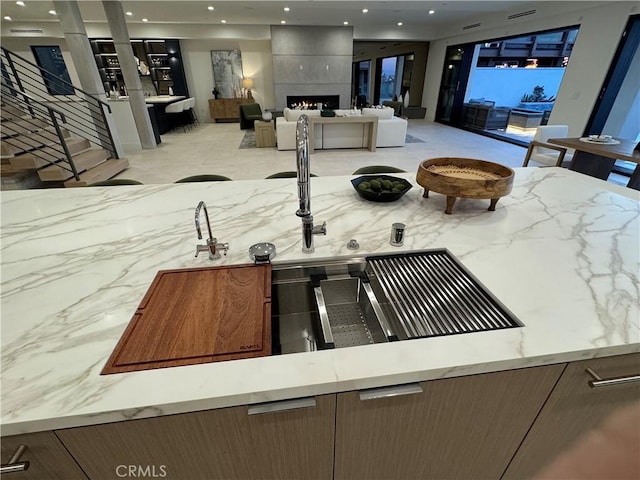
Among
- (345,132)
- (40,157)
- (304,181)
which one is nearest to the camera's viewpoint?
(304,181)

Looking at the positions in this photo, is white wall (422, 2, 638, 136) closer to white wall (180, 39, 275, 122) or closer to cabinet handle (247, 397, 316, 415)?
cabinet handle (247, 397, 316, 415)

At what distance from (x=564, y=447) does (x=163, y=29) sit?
1183 centimetres

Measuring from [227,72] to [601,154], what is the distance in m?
10.2

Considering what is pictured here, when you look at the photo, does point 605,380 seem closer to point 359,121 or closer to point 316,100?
point 359,121

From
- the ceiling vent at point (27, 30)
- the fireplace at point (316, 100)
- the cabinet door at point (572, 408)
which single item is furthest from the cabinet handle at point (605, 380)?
the ceiling vent at point (27, 30)

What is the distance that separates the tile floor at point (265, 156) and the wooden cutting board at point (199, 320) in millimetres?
3905

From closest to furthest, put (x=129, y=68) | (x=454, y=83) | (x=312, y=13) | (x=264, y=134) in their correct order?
1. (x=129, y=68)
2. (x=264, y=134)
3. (x=312, y=13)
4. (x=454, y=83)

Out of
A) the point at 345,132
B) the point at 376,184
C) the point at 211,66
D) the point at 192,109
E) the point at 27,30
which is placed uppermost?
the point at 27,30

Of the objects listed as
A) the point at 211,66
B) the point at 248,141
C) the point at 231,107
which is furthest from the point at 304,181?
the point at 211,66

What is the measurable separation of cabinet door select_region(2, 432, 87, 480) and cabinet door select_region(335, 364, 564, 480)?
0.59m

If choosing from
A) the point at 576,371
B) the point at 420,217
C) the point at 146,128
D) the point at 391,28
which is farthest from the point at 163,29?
the point at 576,371

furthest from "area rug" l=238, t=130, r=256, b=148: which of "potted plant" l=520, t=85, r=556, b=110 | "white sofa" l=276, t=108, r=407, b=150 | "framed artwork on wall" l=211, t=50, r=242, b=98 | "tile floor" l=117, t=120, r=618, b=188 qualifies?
"potted plant" l=520, t=85, r=556, b=110

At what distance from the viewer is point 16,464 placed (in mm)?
592

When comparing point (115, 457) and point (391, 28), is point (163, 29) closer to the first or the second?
point (391, 28)
